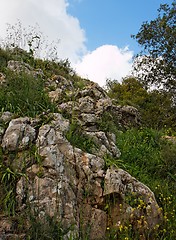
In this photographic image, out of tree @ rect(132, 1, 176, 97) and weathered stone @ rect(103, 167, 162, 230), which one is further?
tree @ rect(132, 1, 176, 97)

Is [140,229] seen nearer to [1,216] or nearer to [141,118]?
[1,216]

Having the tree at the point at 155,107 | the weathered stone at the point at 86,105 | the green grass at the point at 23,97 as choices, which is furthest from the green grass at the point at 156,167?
the tree at the point at 155,107

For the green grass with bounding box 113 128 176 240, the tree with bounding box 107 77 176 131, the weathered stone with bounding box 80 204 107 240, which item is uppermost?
the tree with bounding box 107 77 176 131

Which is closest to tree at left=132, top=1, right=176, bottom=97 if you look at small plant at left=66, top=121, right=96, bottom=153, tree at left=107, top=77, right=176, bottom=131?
tree at left=107, top=77, right=176, bottom=131

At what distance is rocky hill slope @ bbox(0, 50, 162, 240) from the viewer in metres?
4.06

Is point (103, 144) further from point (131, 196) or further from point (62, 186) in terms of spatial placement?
point (62, 186)

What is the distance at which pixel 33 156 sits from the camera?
4.63 metres

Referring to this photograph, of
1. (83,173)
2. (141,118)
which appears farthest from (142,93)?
(83,173)

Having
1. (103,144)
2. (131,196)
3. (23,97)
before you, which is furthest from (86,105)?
(131,196)

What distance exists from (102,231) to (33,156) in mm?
1280

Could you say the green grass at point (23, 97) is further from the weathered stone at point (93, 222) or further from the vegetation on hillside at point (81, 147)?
the weathered stone at point (93, 222)

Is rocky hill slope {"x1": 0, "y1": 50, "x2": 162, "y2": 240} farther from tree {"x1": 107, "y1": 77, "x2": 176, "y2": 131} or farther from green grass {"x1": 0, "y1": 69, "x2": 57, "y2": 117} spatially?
tree {"x1": 107, "y1": 77, "x2": 176, "y2": 131}

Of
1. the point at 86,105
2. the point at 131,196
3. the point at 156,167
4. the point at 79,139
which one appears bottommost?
the point at 131,196

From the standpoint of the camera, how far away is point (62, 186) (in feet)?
14.3
